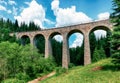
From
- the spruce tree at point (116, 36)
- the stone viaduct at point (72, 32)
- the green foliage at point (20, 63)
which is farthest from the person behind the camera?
the stone viaduct at point (72, 32)

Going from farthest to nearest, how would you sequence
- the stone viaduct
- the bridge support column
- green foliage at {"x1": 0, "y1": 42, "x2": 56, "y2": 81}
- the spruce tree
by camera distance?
the stone viaduct → the bridge support column → green foliage at {"x1": 0, "y1": 42, "x2": 56, "y2": 81} → the spruce tree

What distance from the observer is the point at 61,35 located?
66.1 m

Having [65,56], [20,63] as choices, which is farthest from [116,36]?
[65,56]

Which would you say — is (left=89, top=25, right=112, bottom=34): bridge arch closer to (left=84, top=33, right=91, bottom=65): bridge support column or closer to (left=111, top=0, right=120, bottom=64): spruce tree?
(left=84, top=33, right=91, bottom=65): bridge support column

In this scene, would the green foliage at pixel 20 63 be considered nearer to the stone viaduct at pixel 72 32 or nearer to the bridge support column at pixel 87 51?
the stone viaduct at pixel 72 32

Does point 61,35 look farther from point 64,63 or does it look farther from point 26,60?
point 26,60

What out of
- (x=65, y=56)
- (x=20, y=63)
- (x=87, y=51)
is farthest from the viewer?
(x=65, y=56)

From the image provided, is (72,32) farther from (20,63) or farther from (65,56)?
(20,63)

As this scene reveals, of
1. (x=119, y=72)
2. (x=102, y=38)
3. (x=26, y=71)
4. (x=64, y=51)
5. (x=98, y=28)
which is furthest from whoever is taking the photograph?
(x=102, y=38)

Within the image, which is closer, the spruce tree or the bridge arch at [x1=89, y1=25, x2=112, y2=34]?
the spruce tree

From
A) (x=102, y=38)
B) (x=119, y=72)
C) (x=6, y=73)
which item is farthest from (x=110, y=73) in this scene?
(x=102, y=38)

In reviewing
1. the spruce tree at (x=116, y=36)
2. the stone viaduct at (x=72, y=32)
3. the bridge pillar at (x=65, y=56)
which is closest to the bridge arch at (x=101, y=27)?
the stone viaduct at (x=72, y=32)

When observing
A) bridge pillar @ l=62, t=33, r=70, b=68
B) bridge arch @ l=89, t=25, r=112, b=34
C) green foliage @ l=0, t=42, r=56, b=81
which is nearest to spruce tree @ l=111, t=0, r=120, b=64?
green foliage @ l=0, t=42, r=56, b=81

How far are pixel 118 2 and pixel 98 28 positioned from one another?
29390 millimetres
